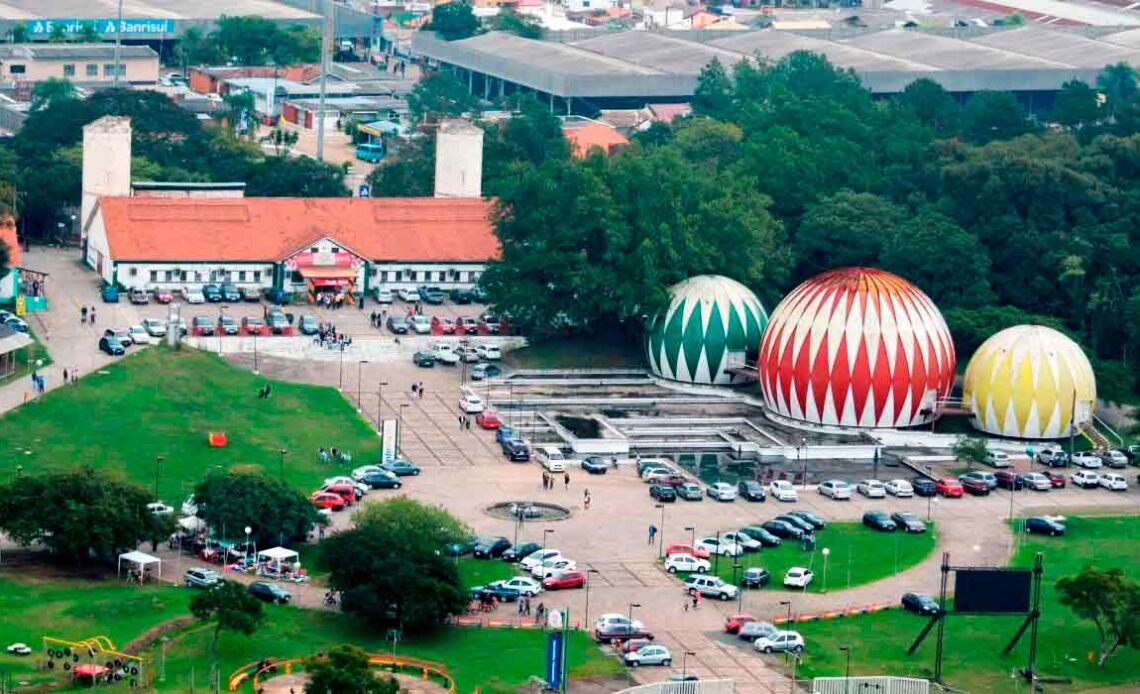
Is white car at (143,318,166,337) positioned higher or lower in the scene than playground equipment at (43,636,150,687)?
higher

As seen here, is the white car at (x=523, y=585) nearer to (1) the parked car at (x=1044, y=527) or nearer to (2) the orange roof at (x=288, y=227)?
(1) the parked car at (x=1044, y=527)

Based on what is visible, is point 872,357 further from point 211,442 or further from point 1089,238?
point 211,442

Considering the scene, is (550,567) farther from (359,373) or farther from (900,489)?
(359,373)

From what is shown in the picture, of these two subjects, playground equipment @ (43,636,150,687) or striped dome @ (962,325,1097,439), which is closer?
playground equipment @ (43,636,150,687)

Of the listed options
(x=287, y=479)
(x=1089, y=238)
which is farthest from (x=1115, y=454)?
(x=287, y=479)

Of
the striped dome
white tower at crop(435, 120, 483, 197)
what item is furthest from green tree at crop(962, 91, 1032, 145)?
the striped dome

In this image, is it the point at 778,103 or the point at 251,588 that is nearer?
the point at 251,588

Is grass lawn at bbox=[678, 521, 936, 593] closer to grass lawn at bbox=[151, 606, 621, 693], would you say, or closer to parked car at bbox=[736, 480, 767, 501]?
parked car at bbox=[736, 480, 767, 501]
